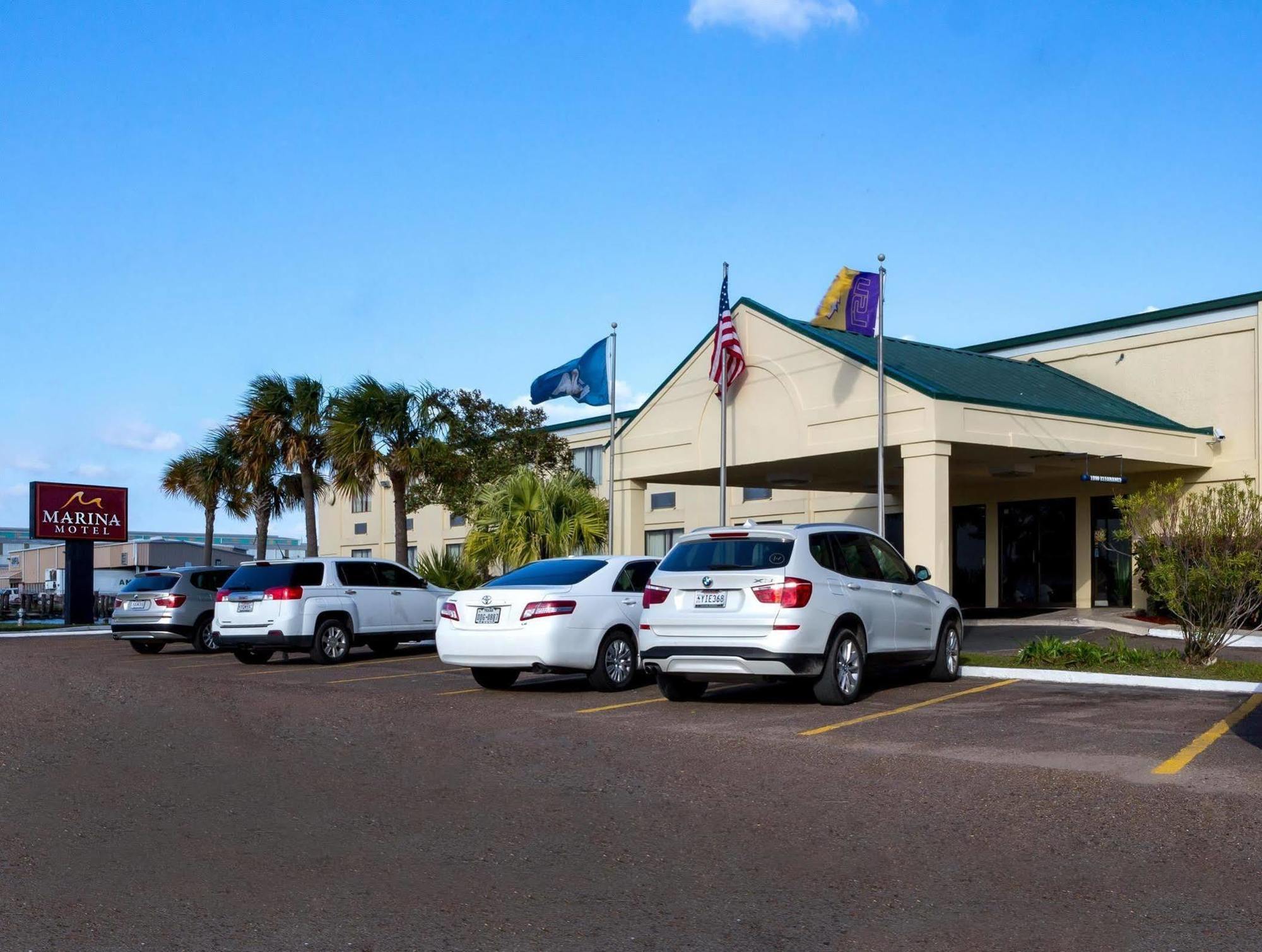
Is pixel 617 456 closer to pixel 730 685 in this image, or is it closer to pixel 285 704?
pixel 730 685

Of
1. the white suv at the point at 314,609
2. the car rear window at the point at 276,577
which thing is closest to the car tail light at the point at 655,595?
the white suv at the point at 314,609

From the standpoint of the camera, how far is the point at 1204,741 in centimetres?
1020

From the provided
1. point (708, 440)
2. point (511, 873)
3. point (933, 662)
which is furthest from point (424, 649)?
point (511, 873)

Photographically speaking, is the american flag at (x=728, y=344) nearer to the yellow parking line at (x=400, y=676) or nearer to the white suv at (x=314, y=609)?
the white suv at (x=314, y=609)

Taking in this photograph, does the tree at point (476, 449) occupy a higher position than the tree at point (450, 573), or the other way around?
the tree at point (476, 449)

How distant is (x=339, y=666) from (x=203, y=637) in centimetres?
574

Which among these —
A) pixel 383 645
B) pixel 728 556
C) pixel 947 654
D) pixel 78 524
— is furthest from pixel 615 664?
pixel 78 524

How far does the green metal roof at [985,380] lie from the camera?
22312 millimetres

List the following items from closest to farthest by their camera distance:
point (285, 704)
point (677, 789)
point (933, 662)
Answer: point (677, 789), point (285, 704), point (933, 662)

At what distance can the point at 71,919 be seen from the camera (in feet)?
17.9

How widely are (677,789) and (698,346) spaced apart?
59.8 feet

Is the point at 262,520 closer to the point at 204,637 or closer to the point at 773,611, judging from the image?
the point at 204,637

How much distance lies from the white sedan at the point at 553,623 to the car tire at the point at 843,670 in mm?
2747

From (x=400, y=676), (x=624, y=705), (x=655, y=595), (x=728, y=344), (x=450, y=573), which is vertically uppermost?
(x=728, y=344)
